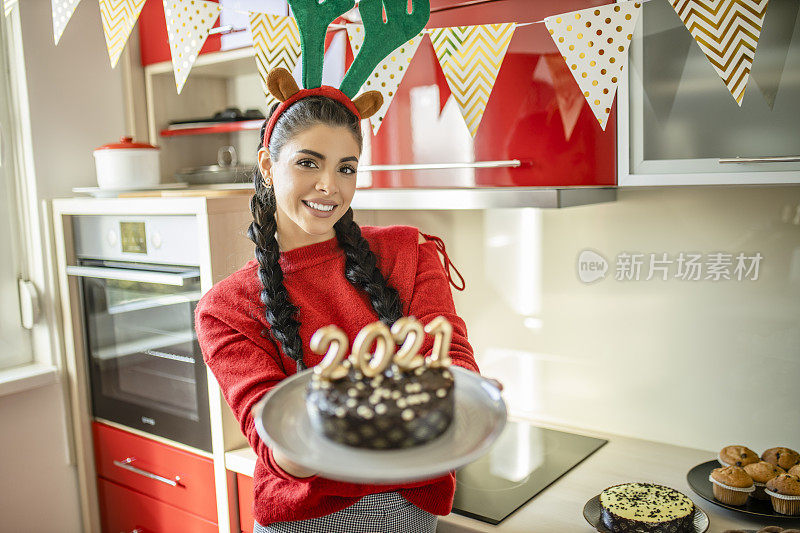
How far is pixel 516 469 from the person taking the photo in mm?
1713

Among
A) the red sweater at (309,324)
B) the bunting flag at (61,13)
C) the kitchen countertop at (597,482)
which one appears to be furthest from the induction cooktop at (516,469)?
the bunting flag at (61,13)

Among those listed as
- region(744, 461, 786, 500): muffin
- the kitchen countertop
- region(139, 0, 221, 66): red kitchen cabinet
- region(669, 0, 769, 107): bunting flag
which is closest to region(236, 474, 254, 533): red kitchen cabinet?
the kitchen countertop

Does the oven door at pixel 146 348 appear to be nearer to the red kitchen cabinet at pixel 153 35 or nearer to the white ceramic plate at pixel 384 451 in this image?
the red kitchen cabinet at pixel 153 35

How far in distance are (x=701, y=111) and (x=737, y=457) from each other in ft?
2.35

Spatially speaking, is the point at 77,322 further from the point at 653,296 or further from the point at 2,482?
the point at 653,296

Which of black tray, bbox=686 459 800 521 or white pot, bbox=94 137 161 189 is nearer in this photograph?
black tray, bbox=686 459 800 521

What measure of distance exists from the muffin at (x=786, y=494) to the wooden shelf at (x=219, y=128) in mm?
1534

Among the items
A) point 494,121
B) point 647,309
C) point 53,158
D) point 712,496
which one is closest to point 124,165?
point 53,158

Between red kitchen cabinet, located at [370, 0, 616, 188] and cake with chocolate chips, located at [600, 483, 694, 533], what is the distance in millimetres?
619

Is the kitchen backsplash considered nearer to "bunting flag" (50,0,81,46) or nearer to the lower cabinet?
the lower cabinet

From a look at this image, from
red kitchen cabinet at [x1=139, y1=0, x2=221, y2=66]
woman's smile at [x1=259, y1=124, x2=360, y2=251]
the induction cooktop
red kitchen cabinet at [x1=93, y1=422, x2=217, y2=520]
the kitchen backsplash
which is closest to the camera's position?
woman's smile at [x1=259, y1=124, x2=360, y2=251]

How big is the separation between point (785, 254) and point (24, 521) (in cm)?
222

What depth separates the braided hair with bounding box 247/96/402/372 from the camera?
1.21 m

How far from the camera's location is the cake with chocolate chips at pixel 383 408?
0.85m
